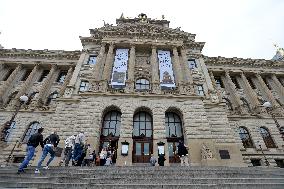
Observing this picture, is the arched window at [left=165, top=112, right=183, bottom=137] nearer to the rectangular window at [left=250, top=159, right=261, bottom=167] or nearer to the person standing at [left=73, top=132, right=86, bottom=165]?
the rectangular window at [left=250, top=159, right=261, bottom=167]

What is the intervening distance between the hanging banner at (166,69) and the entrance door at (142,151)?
24.3ft

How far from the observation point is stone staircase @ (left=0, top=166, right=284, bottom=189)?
9352 millimetres

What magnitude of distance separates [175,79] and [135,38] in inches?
361

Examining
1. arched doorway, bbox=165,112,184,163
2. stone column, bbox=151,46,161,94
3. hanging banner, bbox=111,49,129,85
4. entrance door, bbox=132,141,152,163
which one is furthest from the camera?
hanging banner, bbox=111,49,129,85

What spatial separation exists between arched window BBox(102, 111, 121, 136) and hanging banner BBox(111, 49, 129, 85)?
3.81m

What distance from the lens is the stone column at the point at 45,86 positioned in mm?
31841

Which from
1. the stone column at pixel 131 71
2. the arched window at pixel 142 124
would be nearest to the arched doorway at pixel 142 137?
the arched window at pixel 142 124

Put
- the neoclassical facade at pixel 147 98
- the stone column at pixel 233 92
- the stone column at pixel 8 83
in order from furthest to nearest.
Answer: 1. the stone column at pixel 233 92
2. the stone column at pixel 8 83
3. the neoclassical facade at pixel 147 98

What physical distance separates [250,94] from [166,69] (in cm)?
Result: 1486

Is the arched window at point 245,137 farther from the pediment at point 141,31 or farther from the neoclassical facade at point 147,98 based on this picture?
the pediment at point 141,31

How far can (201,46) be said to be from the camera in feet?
115

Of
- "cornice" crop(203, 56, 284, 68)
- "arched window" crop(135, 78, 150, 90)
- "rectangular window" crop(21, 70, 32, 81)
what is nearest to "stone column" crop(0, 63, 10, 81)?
"rectangular window" crop(21, 70, 32, 81)

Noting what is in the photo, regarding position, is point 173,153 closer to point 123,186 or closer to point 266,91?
point 123,186

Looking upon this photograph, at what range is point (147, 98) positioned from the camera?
2517 centimetres
